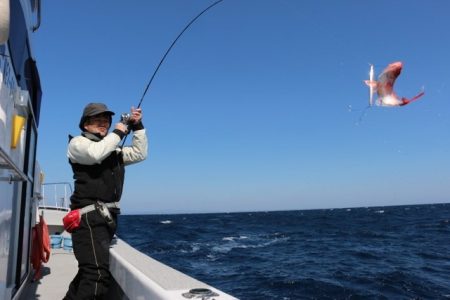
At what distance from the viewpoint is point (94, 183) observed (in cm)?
320

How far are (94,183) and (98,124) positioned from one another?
48 centimetres

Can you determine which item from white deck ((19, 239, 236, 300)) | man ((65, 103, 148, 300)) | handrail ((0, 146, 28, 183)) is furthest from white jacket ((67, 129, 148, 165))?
white deck ((19, 239, 236, 300))

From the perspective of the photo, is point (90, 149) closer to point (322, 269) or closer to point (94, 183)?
point (94, 183)

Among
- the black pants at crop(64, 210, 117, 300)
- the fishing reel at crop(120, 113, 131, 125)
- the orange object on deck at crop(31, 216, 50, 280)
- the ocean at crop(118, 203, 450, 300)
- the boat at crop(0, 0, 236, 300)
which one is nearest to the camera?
the boat at crop(0, 0, 236, 300)

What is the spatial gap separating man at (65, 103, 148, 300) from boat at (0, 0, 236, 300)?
219 mm

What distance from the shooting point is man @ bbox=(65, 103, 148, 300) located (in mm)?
3070

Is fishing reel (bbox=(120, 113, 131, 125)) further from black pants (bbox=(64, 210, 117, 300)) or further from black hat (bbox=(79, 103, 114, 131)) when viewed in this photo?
black pants (bbox=(64, 210, 117, 300))

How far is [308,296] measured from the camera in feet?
30.1

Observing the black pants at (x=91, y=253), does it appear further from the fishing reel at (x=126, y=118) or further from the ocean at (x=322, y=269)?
the ocean at (x=322, y=269)

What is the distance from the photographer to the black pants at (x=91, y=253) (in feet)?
10.2

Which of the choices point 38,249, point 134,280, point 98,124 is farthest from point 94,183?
point 38,249

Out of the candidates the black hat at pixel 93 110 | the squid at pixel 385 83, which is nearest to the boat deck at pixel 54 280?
the black hat at pixel 93 110

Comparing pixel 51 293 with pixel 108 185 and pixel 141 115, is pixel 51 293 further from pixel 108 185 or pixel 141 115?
pixel 141 115

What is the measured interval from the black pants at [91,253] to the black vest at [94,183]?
0.42 ft
